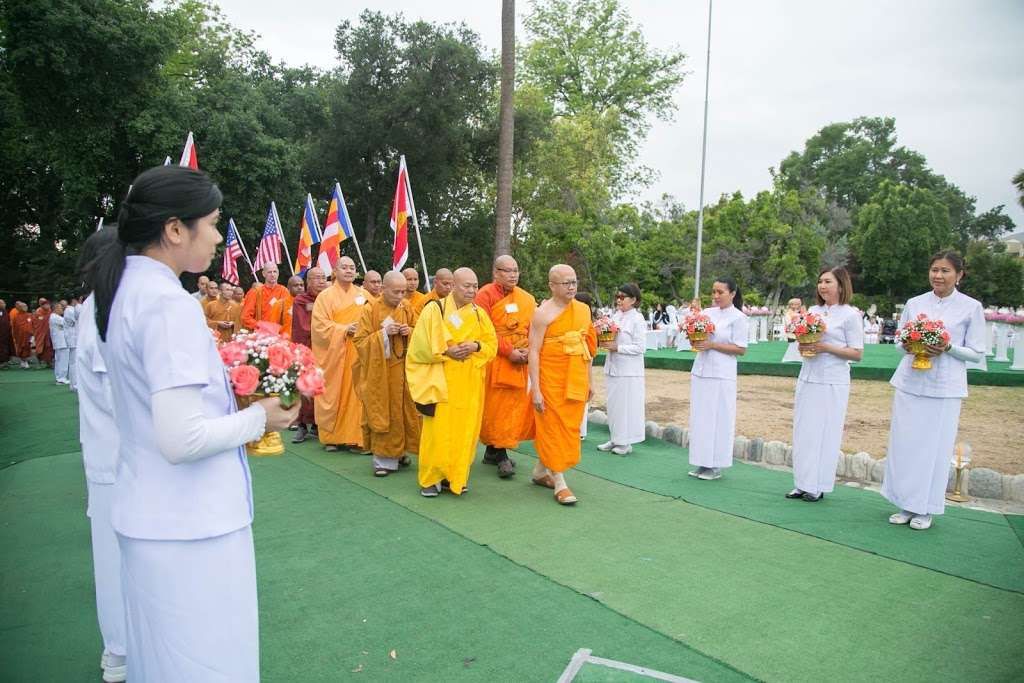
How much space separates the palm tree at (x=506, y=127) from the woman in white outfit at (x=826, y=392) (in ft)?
23.2

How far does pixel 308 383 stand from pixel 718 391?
557 cm

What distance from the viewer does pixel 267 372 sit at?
2088 mm

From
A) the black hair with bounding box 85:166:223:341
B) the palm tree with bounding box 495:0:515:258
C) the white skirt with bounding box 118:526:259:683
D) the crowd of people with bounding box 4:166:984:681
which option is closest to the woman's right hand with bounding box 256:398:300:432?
the crowd of people with bounding box 4:166:984:681

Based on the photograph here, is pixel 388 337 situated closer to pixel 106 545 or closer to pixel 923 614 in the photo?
pixel 106 545

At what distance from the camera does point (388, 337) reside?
22.7 ft

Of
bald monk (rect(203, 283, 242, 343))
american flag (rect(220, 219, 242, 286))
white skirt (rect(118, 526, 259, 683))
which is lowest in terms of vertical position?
white skirt (rect(118, 526, 259, 683))

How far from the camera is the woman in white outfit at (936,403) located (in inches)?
208

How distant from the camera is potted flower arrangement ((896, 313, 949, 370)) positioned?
5.16 metres

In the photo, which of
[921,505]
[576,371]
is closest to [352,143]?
[576,371]

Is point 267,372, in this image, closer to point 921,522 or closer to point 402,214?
point 921,522

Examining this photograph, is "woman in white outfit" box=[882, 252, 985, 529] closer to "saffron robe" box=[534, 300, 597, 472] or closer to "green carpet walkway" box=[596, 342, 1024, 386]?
"saffron robe" box=[534, 300, 597, 472]

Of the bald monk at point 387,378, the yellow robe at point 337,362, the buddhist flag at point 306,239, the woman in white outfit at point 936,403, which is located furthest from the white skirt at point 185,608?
the buddhist flag at point 306,239

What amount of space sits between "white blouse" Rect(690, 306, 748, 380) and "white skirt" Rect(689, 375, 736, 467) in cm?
9

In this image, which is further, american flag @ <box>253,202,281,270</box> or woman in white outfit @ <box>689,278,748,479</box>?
american flag @ <box>253,202,281,270</box>
